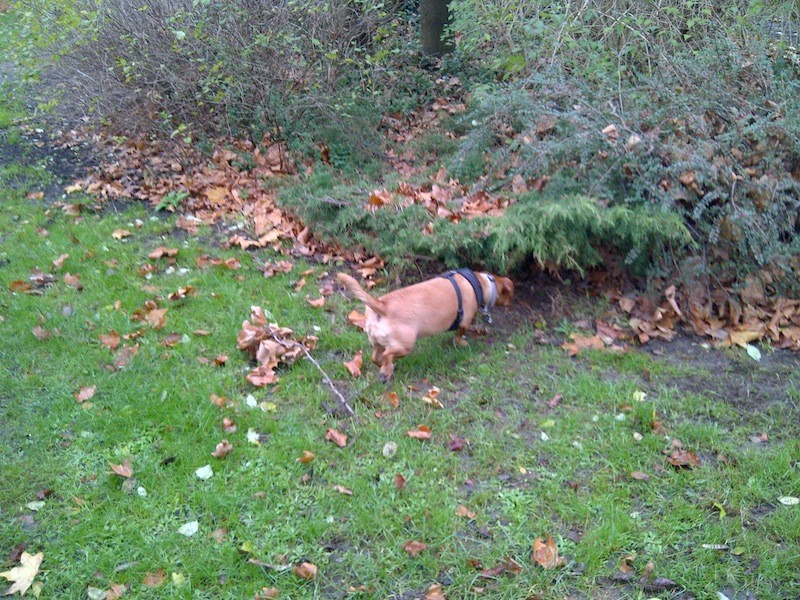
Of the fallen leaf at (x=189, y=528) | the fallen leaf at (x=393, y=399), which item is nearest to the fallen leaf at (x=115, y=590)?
the fallen leaf at (x=189, y=528)

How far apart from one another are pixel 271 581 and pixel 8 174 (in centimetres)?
699

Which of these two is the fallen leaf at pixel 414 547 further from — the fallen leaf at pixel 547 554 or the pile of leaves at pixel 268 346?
the pile of leaves at pixel 268 346

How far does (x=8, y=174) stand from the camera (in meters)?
8.16

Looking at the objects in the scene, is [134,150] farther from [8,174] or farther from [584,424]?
[584,424]

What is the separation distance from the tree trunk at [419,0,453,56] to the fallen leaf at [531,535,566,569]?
7456 millimetres

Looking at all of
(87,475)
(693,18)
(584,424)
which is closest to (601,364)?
(584,424)

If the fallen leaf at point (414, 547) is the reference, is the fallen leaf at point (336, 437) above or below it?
above

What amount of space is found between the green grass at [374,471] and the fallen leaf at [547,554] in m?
0.04

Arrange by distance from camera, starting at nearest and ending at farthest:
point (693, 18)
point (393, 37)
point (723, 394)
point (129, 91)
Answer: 1. point (723, 394)
2. point (693, 18)
3. point (129, 91)
4. point (393, 37)

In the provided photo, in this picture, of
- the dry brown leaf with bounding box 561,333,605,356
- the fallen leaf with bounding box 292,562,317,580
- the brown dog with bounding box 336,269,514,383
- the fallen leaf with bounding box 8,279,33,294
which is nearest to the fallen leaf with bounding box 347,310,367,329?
the brown dog with bounding box 336,269,514,383

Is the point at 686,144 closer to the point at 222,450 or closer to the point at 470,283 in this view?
the point at 470,283

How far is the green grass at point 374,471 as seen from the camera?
3.26m

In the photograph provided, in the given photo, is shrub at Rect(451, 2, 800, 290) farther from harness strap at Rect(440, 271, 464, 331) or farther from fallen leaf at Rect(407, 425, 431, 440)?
fallen leaf at Rect(407, 425, 431, 440)

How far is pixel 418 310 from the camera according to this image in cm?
448
